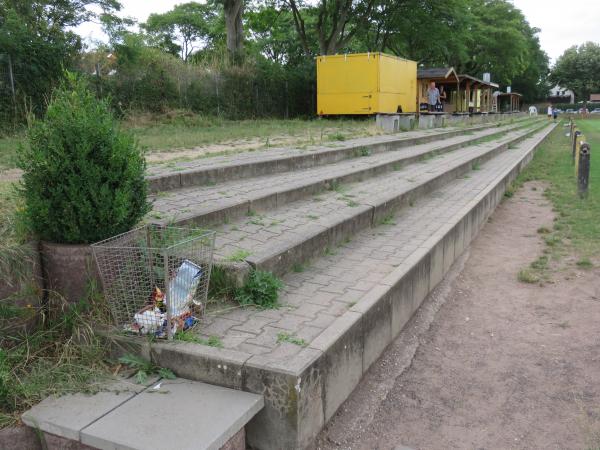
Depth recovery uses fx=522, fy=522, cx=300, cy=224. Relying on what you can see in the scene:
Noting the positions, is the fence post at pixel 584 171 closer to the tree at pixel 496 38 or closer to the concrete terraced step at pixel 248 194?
the concrete terraced step at pixel 248 194

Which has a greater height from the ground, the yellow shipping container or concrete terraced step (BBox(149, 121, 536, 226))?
the yellow shipping container

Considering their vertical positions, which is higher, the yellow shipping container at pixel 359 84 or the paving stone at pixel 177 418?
the yellow shipping container at pixel 359 84

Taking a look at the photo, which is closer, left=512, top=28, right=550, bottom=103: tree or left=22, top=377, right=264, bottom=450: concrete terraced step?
left=22, top=377, right=264, bottom=450: concrete terraced step

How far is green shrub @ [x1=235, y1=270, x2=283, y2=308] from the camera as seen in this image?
3764 mm

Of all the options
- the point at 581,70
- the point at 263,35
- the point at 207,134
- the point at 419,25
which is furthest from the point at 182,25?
the point at 581,70

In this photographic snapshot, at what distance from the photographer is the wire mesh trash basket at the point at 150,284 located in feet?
10.4

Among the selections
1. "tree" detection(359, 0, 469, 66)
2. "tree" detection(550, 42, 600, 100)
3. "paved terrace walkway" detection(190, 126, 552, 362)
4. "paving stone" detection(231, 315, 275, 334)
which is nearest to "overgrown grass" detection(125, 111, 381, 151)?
"paved terrace walkway" detection(190, 126, 552, 362)

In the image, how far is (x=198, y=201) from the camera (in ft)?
18.2

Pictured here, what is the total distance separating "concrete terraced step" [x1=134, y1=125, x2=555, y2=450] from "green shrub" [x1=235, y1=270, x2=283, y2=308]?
9cm

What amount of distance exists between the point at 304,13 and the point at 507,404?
30.7 m

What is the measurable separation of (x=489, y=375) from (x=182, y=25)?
5516cm

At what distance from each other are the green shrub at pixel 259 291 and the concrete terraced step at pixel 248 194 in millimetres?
911

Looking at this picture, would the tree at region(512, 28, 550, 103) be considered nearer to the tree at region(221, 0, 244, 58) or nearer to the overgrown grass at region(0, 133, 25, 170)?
the tree at region(221, 0, 244, 58)

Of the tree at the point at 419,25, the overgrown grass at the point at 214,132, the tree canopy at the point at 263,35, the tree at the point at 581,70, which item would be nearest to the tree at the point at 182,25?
the tree canopy at the point at 263,35
